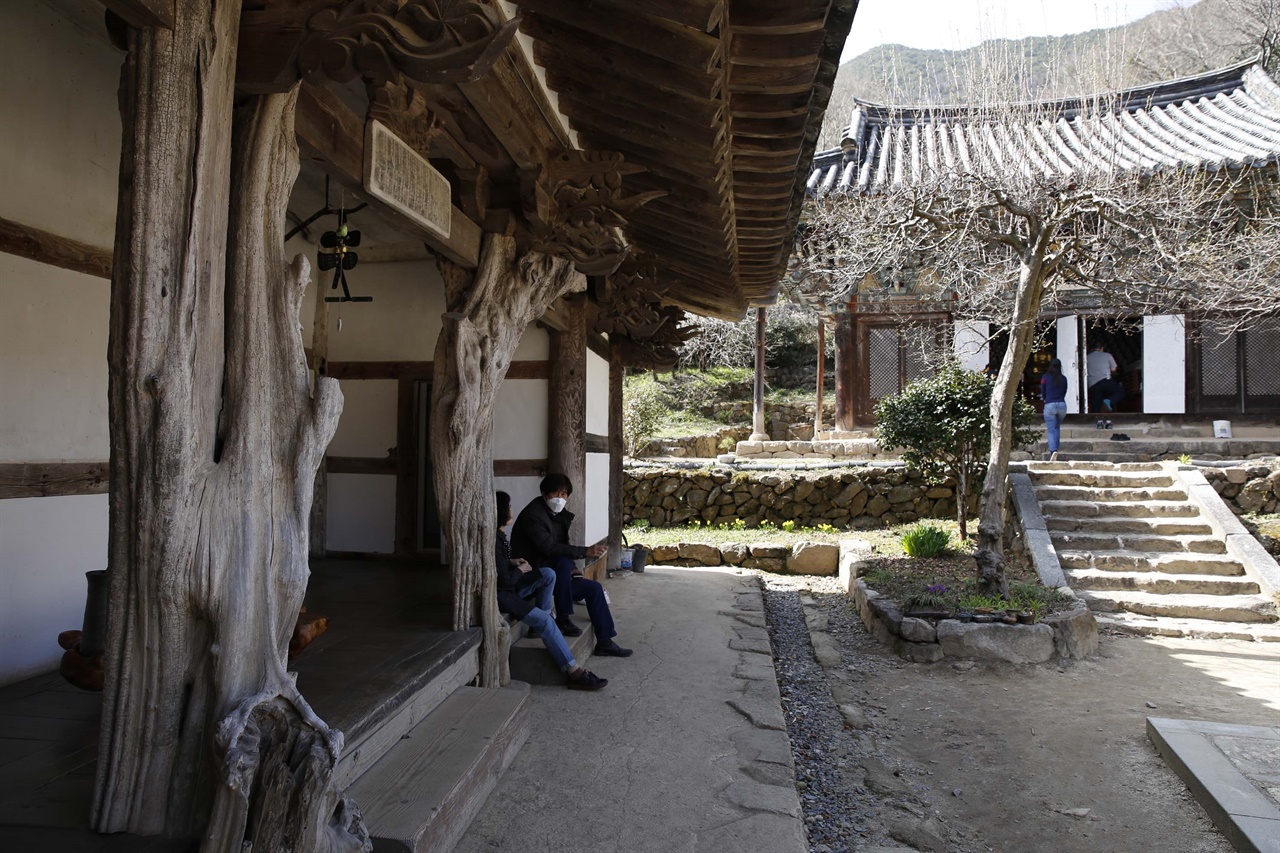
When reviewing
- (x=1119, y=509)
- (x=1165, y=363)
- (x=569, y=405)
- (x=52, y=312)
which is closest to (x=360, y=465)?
(x=569, y=405)

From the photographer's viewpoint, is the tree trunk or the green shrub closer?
the tree trunk

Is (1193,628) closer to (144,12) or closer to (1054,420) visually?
(1054,420)

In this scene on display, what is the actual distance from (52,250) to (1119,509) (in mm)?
10438

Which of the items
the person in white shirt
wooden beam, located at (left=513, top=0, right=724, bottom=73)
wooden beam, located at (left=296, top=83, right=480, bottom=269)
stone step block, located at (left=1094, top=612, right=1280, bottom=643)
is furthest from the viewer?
the person in white shirt

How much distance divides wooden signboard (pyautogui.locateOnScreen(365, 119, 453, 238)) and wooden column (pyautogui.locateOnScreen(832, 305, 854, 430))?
38.3 ft

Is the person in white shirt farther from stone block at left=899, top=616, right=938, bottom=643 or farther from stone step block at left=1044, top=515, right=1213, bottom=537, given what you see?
stone block at left=899, top=616, right=938, bottom=643

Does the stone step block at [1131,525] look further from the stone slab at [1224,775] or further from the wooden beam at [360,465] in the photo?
the wooden beam at [360,465]

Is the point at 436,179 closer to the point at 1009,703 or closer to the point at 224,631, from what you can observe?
the point at 224,631

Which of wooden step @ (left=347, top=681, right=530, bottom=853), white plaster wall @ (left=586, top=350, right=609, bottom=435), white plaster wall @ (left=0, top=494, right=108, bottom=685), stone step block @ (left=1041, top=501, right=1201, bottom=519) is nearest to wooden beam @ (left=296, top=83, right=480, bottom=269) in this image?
white plaster wall @ (left=0, top=494, right=108, bottom=685)

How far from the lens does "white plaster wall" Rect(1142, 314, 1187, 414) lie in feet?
42.9

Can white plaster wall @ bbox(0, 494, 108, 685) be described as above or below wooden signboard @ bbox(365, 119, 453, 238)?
below

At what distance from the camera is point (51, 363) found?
3236 mm

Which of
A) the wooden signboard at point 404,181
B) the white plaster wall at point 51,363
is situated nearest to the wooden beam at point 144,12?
the wooden signboard at point 404,181

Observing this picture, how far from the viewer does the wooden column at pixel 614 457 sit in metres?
7.93
